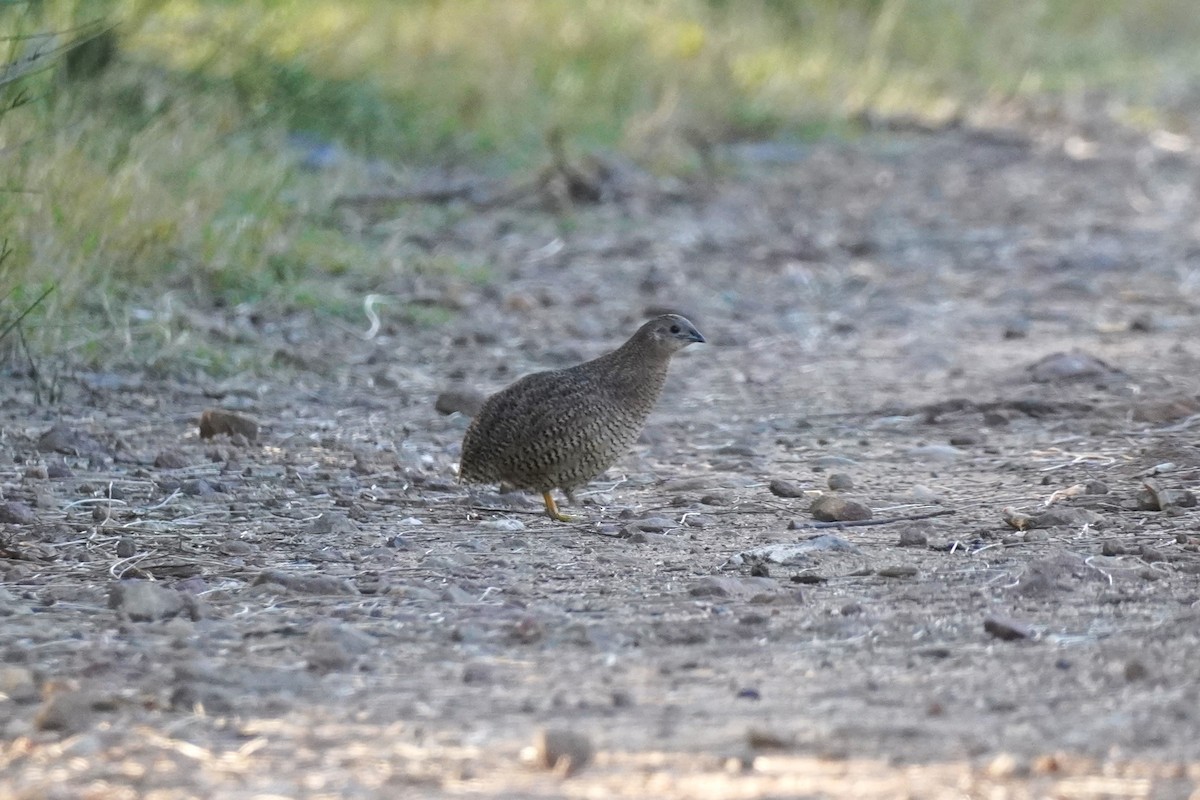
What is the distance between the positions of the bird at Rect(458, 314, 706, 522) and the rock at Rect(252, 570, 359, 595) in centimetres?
107

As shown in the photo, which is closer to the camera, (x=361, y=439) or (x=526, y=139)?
(x=361, y=439)

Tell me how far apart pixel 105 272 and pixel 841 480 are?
307cm

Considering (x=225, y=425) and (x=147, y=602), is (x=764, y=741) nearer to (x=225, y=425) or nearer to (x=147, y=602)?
(x=147, y=602)

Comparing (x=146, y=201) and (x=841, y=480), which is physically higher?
(x=146, y=201)

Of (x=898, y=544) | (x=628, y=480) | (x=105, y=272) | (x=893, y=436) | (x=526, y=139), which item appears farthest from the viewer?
(x=526, y=139)

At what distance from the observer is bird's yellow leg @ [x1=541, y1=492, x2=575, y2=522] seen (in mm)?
5312

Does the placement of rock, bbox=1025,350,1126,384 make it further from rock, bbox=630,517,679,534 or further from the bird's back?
rock, bbox=630,517,679,534

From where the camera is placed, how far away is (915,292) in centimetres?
950

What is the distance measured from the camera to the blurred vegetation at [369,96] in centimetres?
738

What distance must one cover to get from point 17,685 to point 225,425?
8.16 ft

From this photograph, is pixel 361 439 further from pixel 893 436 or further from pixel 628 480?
pixel 893 436

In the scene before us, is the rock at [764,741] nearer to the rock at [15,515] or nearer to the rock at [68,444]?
the rock at [15,515]

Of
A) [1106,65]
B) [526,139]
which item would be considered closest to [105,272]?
[526,139]

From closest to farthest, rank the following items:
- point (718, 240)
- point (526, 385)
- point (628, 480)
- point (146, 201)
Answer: point (526, 385) → point (628, 480) → point (146, 201) → point (718, 240)
